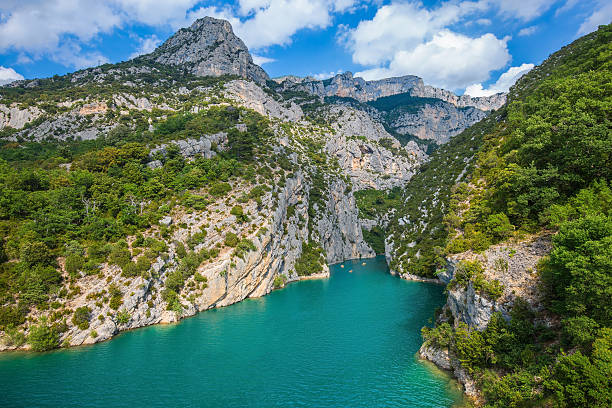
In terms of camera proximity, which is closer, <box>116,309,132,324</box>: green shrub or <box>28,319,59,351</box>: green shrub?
<box>28,319,59,351</box>: green shrub

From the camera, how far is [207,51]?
143 metres

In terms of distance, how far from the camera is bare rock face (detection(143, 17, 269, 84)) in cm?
13970

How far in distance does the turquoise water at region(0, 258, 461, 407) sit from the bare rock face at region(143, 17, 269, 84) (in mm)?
127806

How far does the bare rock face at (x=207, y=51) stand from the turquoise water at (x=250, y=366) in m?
128

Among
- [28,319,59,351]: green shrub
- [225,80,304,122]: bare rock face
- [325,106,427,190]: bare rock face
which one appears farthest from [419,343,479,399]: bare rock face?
[225,80,304,122]: bare rock face

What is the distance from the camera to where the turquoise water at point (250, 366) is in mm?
22422

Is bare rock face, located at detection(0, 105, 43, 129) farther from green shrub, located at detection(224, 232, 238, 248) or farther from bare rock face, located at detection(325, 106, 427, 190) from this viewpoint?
bare rock face, located at detection(325, 106, 427, 190)

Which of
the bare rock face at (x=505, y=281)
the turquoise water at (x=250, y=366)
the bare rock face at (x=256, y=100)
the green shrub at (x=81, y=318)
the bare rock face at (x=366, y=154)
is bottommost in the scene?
the turquoise water at (x=250, y=366)

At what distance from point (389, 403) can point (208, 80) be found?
133931 mm

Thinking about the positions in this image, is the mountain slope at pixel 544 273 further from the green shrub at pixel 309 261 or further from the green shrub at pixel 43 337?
the green shrub at pixel 309 261

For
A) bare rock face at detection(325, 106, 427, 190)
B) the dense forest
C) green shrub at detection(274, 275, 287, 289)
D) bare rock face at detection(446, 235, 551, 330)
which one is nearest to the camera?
the dense forest

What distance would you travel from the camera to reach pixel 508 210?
29453 mm

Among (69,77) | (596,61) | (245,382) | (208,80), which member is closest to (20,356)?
(245,382)

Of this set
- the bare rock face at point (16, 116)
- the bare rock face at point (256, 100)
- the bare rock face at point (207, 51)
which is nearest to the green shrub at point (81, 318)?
the bare rock face at point (16, 116)
